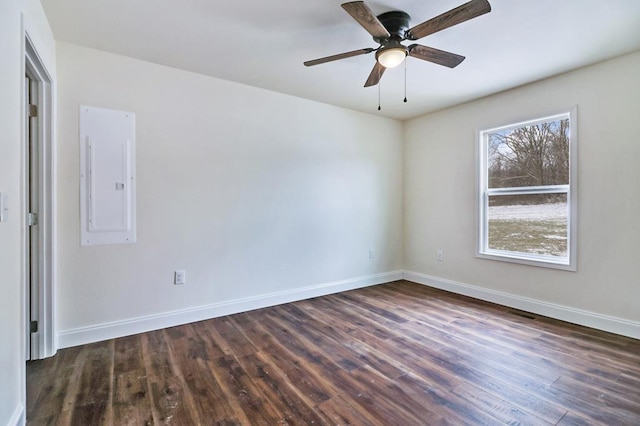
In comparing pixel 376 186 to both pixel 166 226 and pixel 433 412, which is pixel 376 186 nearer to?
pixel 166 226

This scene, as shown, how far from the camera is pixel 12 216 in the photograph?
146 centimetres

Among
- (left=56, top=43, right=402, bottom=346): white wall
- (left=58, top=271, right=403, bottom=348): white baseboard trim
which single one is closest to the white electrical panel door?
(left=56, top=43, right=402, bottom=346): white wall

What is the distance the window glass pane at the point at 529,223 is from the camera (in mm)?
3100

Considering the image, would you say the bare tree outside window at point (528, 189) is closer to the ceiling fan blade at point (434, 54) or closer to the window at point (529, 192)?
the window at point (529, 192)

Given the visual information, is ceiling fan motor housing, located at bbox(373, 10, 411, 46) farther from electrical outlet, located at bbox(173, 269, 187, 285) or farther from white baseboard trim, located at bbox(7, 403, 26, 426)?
white baseboard trim, located at bbox(7, 403, 26, 426)

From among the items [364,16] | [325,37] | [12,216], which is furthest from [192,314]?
[364,16]

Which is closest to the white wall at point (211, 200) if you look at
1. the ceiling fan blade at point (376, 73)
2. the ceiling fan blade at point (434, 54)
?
the ceiling fan blade at point (376, 73)

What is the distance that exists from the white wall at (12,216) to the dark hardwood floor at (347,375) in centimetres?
37

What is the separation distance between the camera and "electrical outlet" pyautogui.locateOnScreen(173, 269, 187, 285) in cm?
289

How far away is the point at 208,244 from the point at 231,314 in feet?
2.54

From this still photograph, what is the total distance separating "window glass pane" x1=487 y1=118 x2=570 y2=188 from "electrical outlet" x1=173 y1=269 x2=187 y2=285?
3.61m

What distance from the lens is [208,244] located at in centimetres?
306

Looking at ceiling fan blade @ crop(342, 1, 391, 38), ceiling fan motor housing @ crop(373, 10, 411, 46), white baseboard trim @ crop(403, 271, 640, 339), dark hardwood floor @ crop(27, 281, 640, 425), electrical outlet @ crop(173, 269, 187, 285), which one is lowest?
dark hardwood floor @ crop(27, 281, 640, 425)

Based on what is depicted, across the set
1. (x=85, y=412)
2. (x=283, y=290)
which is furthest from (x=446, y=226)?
(x=85, y=412)
